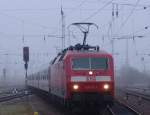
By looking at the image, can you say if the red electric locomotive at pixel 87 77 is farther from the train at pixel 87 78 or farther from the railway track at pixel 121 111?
the railway track at pixel 121 111

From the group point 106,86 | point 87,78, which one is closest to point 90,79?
point 87,78

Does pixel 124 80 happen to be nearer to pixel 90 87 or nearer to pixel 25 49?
pixel 25 49

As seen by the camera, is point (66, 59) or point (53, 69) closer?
point (66, 59)

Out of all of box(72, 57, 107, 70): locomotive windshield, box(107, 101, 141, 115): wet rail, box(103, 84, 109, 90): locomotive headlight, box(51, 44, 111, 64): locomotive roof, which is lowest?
box(107, 101, 141, 115): wet rail

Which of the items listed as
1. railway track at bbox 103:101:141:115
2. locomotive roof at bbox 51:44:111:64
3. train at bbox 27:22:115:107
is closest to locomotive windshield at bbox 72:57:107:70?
train at bbox 27:22:115:107

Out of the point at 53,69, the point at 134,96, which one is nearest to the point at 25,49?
the point at 53,69

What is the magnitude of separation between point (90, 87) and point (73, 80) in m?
0.82

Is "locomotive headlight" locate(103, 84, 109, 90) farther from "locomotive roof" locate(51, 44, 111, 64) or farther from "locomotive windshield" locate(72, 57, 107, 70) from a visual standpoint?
"locomotive roof" locate(51, 44, 111, 64)

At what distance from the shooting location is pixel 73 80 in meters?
24.4

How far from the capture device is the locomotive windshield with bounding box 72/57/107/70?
24922 mm

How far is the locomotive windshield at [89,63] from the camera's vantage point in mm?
24922

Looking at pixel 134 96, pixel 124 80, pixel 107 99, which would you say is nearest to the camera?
pixel 107 99

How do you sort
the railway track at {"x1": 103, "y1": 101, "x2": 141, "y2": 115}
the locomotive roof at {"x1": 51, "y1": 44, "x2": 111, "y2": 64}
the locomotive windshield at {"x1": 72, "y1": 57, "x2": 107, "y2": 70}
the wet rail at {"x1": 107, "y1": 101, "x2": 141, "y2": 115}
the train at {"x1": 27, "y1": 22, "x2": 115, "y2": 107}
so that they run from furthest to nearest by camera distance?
1. the wet rail at {"x1": 107, "y1": 101, "x2": 141, "y2": 115}
2. the railway track at {"x1": 103, "y1": 101, "x2": 141, "y2": 115}
3. the locomotive roof at {"x1": 51, "y1": 44, "x2": 111, "y2": 64}
4. the locomotive windshield at {"x1": 72, "y1": 57, "x2": 107, "y2": 70}
5. the train at {"x1": 27, "y1": 22, "x2": 115, "y2": 107}

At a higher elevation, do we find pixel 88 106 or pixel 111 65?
pixel 111 65
